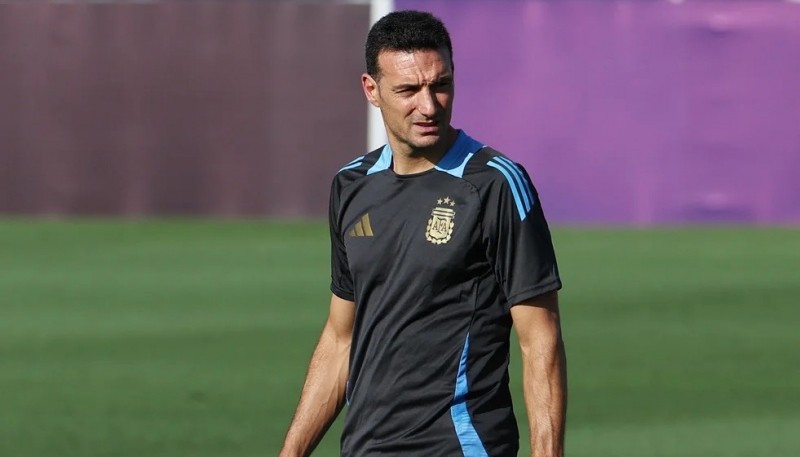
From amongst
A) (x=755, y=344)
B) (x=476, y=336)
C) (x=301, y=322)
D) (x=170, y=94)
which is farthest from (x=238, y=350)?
(x=170, y=94)

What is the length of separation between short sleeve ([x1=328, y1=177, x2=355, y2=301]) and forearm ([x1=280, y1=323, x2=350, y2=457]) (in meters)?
0.15

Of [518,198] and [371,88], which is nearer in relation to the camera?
[518,198]

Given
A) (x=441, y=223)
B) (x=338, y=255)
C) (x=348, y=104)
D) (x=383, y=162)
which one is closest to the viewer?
(x=441, y=223)

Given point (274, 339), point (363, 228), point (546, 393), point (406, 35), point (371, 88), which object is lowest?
point (274, 339)

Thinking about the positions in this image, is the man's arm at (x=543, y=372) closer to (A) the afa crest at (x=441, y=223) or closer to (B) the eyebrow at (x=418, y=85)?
(A) the afa crest at (x=441, y=223)

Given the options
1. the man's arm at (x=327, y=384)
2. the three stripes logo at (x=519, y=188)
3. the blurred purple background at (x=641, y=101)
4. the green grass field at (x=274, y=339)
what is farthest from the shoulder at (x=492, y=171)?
the blurred purple background at (x=641, y=101)

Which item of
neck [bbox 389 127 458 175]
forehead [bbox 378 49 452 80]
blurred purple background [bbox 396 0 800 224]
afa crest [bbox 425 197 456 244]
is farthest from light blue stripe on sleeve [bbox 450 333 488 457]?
blurred purple background [bbox 396 0 800 224]

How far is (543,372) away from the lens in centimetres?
418

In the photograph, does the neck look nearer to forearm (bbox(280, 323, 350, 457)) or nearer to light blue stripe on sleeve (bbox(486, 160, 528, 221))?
light blue stripe on sleeve (bbox(486, 160, 528, 221))

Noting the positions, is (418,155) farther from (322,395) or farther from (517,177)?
(322,395)

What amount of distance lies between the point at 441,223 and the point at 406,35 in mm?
537

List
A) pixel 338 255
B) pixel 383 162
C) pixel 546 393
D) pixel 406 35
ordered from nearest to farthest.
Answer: pixel 546 393
pixel 406 35
pixel 383 162
pixel 338 255

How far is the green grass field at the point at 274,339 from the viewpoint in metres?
8.85

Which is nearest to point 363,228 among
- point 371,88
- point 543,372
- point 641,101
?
point 371,88
